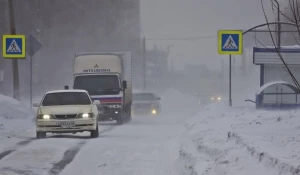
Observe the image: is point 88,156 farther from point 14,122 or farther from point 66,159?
point 14,122

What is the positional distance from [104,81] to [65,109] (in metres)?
10.6

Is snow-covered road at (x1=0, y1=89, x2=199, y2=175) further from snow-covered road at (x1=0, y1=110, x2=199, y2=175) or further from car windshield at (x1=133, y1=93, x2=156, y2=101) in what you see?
car windshield at (x1=133, y1=93, x2=156, y2=101)

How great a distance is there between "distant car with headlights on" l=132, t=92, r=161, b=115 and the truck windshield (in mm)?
9529

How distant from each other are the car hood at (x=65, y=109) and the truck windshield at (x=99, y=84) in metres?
9.90

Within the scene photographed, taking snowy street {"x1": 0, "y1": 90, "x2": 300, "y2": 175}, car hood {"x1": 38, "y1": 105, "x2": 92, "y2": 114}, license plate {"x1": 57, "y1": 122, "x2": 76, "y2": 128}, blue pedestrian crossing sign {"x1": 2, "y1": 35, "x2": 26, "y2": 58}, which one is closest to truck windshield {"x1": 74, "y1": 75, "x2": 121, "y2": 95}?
blue pedestrian crossing sign {"x1": 2, "y1": 35, "x2": 26, "y2": 58}

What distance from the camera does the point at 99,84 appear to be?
3014 cm

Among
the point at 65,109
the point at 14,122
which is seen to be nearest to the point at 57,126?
the point at 65,109

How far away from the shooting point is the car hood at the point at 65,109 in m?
19.6

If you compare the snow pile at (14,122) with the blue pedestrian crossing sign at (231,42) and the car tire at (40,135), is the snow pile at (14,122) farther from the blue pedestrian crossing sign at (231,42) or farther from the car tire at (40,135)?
the blue pedestrian crossing sign at (231,42)

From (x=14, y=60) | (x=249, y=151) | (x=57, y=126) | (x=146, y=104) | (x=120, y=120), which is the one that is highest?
(x=14, y=60)

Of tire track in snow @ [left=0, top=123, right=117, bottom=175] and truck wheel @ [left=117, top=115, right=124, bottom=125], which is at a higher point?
tire track in snow @ [left=0, top=123, right=117, bottom=175]

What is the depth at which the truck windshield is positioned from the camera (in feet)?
98.3

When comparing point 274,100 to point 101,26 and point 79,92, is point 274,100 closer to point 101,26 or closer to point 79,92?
point 79,92

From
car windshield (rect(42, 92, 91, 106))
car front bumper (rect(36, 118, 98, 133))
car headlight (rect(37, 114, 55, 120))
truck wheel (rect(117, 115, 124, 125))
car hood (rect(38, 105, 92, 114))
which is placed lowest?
truck wheel (rect(117, 115, 124, 125))
